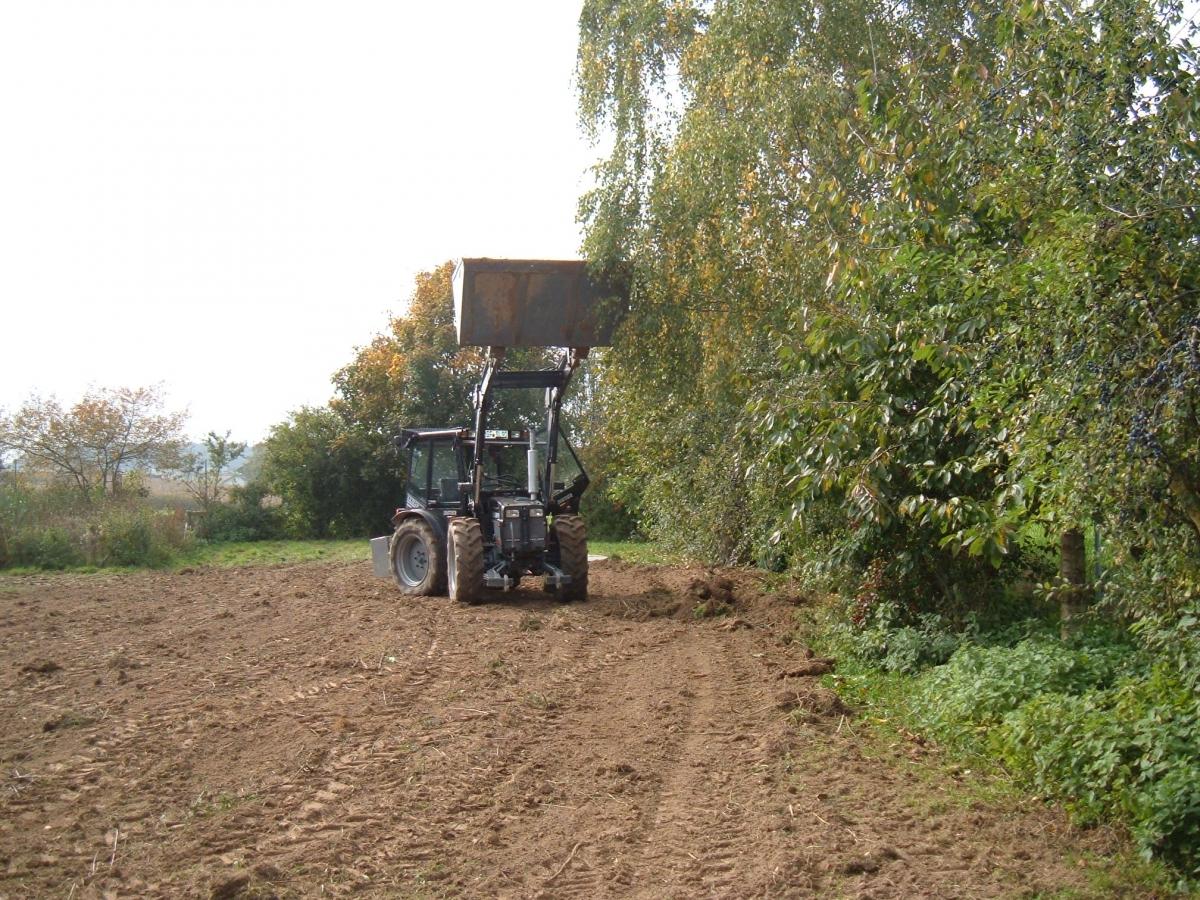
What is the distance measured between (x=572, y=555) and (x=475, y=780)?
25.7 ft

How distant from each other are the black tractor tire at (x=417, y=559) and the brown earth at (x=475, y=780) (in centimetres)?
345

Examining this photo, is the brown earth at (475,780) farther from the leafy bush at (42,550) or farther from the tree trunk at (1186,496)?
the leafy bush at (42,550)

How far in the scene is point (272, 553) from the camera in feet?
82.7

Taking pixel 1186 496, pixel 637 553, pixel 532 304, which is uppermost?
pixel 532 304

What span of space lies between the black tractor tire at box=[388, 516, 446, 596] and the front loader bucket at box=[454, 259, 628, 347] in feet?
9.96

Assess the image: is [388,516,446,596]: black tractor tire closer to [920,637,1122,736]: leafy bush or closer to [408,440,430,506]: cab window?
[408,440,430,506]: cab window

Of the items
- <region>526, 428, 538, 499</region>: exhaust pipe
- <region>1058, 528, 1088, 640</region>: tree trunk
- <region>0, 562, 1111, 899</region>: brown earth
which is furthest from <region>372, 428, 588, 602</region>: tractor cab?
<region>1058, 528, 1088, 640</region>: tree trunk

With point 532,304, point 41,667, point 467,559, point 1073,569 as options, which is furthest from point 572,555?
point 1073,569

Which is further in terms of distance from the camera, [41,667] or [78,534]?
[78,534]

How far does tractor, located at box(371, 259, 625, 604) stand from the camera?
13.4m

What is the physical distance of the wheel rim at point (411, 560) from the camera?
50.8 ft

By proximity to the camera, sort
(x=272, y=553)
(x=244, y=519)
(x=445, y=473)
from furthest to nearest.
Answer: (x=244, y=519)
(x=272, y=553)
(x=445, y=473)

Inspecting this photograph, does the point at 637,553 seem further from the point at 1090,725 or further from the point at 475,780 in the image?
the point at 1090,725

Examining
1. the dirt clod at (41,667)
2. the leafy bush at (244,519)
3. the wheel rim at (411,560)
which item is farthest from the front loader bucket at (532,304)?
the leafy bush at (244,519)
